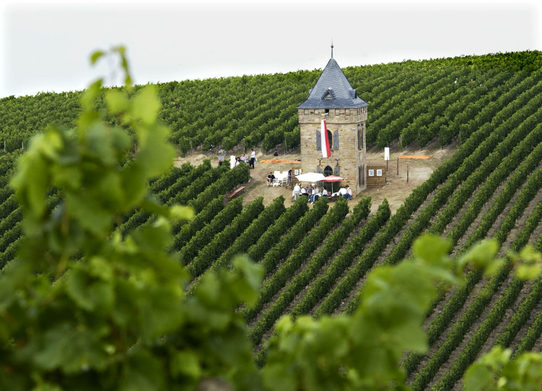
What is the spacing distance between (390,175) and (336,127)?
195 inches

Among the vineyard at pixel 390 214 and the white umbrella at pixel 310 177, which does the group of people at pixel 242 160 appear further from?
the white umbrella at pixel 310 177

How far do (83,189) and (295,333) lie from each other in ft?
3.76

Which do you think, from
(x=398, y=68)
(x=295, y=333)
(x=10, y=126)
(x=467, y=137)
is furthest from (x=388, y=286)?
(x=398, y=68)

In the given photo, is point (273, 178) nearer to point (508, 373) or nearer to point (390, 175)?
point (390, 175)

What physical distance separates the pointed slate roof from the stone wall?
11.4 inches

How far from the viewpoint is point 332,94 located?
158 ft

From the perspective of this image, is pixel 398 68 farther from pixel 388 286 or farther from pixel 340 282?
pixel 388 286

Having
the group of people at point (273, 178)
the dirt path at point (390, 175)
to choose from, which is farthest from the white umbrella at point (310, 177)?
the group of people at point (273, 178)

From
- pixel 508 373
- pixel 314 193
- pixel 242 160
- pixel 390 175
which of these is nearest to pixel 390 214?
pixel 314 193

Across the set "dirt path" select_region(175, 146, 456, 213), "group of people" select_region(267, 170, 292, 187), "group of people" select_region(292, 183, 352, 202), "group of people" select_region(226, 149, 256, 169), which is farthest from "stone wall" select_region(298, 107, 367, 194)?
"group of people" select_region(226, 149, 256, 169)

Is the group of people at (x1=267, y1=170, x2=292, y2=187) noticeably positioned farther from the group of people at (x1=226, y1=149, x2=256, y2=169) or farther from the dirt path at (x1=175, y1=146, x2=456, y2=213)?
the group of people at (x1=226, y1=149, x2=256, y2=169)

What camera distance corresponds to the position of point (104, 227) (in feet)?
10.7

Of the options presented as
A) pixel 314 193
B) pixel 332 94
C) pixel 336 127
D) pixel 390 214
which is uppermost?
pixel 332 94

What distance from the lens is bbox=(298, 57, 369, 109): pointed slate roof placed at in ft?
158
